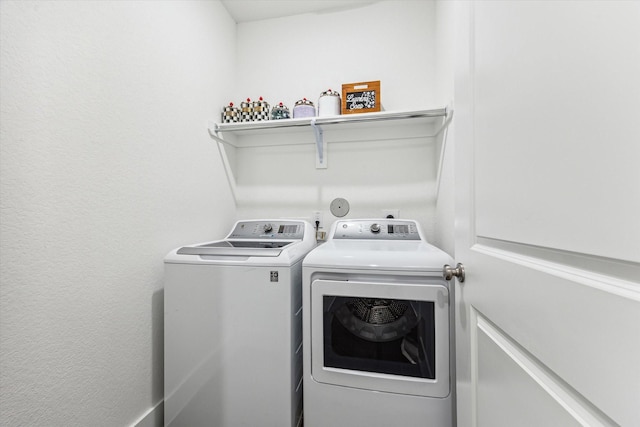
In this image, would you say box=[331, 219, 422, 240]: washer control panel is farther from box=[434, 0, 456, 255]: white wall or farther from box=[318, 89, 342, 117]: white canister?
box=[318, 89, 342, 117]: white canister

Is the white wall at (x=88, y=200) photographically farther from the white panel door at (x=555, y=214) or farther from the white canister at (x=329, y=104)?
the white panel door at (x=555, y=214)

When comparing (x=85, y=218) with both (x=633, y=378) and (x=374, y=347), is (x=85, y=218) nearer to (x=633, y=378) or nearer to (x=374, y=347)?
(x=374, y=347)

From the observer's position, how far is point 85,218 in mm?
984

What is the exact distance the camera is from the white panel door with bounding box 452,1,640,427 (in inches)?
12.7

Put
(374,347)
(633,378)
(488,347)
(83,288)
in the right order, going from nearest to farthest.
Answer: (633,378)
(488,347)
(83,288)
(374,347)

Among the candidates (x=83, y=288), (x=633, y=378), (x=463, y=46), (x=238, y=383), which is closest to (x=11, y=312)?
(x=83, y=288)

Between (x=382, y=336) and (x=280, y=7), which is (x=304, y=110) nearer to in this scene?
(x=280, y=7)

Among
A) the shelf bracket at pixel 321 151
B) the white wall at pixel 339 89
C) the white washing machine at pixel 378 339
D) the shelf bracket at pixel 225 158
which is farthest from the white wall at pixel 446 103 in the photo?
the shelf bracket at pixel 225 158

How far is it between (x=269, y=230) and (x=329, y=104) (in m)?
0.96

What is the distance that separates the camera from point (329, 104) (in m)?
1.76

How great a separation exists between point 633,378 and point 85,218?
4.78 ft

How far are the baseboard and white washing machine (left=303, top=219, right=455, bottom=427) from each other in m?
0.78

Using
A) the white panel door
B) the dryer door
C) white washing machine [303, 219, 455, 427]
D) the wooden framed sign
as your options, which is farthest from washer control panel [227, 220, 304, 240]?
the white panel door

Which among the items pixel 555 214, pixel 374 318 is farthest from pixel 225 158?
pixel 555 214
